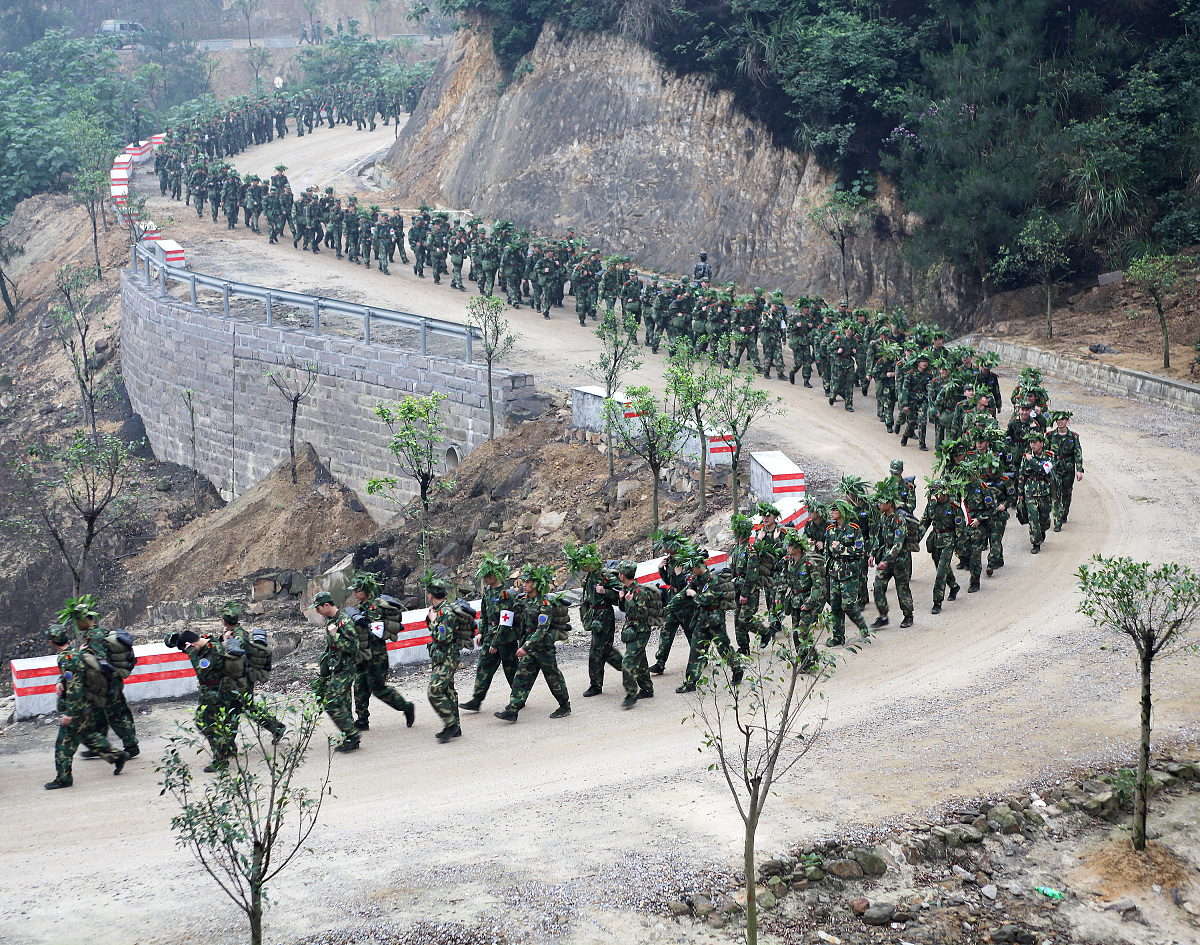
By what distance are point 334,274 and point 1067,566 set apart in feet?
68.6

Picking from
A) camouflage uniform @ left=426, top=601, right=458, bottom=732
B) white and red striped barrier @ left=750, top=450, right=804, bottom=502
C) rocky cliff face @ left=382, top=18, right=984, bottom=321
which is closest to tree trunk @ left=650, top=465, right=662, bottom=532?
white and red striped barrier @ left=750, top=450, right=804, bottom=502

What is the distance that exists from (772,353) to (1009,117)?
8.53m

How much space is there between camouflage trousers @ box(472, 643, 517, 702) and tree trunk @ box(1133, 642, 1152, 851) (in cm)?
517

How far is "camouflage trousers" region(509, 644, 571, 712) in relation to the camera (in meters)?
10.4

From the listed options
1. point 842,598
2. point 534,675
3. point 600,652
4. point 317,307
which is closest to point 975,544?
point 842,598

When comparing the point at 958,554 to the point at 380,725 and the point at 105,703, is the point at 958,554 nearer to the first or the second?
the point at 380,725

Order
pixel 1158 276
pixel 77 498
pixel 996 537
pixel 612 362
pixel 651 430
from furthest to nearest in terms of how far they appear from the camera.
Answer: pixel 77 498 < pixel 612 362 < pixel 1158 276 < pixel 651 430 < pixel 996 537

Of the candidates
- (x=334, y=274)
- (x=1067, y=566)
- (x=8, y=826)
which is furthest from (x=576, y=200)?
(x=8, y=826)

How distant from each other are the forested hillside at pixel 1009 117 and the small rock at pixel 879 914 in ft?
59.2

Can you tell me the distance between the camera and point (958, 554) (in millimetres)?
12633

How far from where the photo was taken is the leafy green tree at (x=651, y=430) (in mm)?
14984

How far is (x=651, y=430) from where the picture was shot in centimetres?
1564

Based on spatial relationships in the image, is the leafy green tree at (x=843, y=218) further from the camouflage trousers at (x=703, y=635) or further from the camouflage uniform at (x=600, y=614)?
the camouflage uniform at (x=600, y=614)

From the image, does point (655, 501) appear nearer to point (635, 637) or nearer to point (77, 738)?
point (635, 637)
